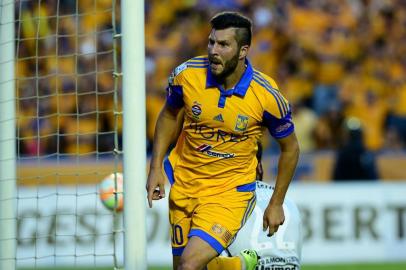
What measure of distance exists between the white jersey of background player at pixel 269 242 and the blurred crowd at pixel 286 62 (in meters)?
6.24

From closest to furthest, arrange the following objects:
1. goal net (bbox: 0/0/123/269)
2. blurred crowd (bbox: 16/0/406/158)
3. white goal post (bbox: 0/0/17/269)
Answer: white goal post (bbox: 0/0/17/269) → goal net (bbox: 0/0/123/269) → blurred crowd (bbox: 16/0/406/158)

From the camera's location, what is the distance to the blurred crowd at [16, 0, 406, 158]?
1320cm

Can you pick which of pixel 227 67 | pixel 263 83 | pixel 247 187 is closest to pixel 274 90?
pixel 263 83

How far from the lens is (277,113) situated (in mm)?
5883

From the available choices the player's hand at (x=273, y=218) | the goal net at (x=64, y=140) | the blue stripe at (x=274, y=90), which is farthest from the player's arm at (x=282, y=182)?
the goal net at (x=64, y=140)

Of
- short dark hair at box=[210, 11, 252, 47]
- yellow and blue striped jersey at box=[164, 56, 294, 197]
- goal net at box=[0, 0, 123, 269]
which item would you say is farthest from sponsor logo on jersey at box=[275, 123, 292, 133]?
goal net at box=[0, 0, 123, 269]

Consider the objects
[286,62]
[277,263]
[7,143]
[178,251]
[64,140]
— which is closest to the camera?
[178,251]

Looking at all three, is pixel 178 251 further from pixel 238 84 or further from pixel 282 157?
pixel 238 84

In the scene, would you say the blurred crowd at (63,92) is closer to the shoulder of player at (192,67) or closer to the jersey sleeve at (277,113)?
the shoulder of player at (192,67)

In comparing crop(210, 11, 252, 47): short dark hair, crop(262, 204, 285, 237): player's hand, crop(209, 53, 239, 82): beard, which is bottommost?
crop(262, 204, 285, 237): player's hand

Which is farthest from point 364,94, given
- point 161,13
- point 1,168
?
point 1,168

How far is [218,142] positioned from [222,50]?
0.57 meters

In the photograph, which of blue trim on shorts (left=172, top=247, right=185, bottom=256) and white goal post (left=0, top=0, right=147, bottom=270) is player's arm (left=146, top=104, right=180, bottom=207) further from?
blue trim on shorts (left=172, top=247, right=185, bottom=256)

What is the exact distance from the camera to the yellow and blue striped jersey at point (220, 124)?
232 inches
